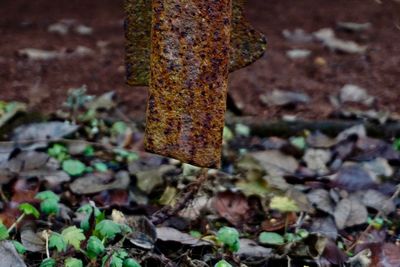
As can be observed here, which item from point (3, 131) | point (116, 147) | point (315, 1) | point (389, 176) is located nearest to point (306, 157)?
point (389, 176)

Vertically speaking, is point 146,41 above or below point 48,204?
above

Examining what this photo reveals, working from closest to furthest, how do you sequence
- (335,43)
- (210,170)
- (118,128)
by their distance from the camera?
(210,170), (118,128), (335,43)

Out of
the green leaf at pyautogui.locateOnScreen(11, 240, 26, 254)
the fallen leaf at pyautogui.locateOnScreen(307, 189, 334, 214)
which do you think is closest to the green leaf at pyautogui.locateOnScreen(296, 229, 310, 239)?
the fallen leaf at pyautogui.locateOnScreen(307, 189, 334, 214)

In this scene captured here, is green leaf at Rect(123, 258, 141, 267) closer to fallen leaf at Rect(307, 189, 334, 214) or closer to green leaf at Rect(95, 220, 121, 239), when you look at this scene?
green leaf at Rect(95, 220, 121, 239)

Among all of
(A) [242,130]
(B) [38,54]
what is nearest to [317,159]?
→ (A) [242,130]

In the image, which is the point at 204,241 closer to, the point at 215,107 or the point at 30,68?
the point at 215,107

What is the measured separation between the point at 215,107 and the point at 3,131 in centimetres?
124

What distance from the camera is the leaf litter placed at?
1712 millimetres

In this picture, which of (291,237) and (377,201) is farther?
(377,201)

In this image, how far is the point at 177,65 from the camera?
1.42 metres

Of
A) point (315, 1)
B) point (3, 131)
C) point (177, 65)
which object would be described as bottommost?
point (3, 131)

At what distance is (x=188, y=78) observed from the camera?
1.43 m

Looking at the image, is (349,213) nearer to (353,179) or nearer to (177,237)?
(353,179)

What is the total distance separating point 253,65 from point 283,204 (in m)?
1.30
